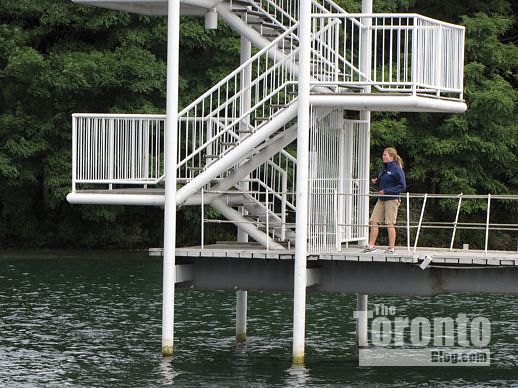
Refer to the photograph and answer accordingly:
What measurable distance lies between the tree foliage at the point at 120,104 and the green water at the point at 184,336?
8560mm

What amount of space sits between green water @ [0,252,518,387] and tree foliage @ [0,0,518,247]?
337 inches

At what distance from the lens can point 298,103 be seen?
25875 mm

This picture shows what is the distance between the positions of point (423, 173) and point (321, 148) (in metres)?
28.0

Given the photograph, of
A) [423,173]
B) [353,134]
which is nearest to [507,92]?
[423,173]

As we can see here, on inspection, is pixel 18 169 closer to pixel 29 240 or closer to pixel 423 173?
pixel 29 240

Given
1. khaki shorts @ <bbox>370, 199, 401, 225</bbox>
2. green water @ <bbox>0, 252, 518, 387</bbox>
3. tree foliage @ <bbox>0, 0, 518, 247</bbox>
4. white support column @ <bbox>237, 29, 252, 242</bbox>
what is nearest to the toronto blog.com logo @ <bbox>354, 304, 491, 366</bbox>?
green water @ <bbox>0, 252, 518, 387</bbox>

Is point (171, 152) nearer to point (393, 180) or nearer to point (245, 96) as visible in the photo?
point (245, 96)

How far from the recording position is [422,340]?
3125 cm

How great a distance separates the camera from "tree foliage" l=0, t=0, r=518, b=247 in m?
53.4

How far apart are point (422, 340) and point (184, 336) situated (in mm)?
5026

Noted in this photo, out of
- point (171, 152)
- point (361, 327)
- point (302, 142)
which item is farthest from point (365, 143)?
point (171, 152)

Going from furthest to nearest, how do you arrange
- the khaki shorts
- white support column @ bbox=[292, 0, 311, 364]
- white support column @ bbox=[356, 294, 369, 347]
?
1. white support column @ bbox=[356, 294, 369, 347]
2. the khaki shorts
3. white support column @ bbox=[292, 0, 311, 364]

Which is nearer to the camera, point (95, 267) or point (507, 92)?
point (95, 267)

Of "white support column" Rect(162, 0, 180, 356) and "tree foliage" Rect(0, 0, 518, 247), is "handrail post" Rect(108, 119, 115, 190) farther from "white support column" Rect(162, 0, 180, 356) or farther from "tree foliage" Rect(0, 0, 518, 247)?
"tree foliage" Rect(0, 0, 518, 247)
